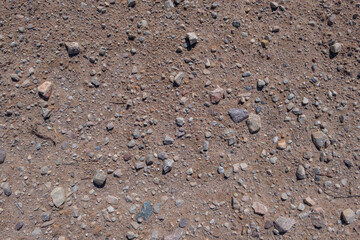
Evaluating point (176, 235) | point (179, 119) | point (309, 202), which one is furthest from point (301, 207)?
point (179, 119)

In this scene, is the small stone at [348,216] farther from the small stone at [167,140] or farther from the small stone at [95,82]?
the small stone at [95,82]

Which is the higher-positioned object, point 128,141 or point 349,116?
point 349,116

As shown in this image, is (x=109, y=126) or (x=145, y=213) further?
(x=109, y=126)

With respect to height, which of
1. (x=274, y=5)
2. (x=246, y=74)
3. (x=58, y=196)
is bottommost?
(x=58, y=196)

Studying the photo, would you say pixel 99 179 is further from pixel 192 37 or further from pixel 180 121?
pixel 192 37

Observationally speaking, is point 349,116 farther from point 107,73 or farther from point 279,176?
point 107,73

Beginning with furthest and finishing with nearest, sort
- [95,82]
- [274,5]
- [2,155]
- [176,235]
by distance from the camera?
[274,5] < [95,82] < [2,155] < [176,235]

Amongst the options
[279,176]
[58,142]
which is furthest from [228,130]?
[58,142]
